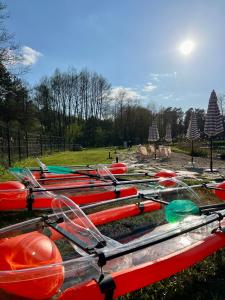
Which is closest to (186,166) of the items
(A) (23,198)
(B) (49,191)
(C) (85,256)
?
(B) (49,191)

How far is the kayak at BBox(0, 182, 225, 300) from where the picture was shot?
2.07m

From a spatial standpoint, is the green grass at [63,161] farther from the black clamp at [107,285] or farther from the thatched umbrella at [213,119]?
the black clamp at [107,285]

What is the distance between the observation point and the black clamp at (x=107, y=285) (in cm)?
213

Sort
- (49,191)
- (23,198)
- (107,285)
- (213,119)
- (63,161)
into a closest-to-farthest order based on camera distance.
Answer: (107,285) < (23,198) < (49,191) < (213,119) < (63,161)

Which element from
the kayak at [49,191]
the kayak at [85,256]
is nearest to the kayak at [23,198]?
the kayak at [49,191]

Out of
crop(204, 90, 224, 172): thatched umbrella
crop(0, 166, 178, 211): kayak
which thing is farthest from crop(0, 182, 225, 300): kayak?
crop(204, 90, 224, 172): thatched umbrella

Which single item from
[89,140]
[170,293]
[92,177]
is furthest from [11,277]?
[89,140]

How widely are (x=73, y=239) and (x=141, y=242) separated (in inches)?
23.0

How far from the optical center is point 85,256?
2.27 m

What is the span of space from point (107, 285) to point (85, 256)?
262mm

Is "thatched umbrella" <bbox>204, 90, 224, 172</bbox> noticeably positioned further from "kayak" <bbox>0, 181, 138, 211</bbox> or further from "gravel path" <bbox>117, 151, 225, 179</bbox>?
"kayak" <bbox>0, 181, 138, 211</bbox>

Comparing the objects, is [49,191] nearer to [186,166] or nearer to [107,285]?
[107,285]

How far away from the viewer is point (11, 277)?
198 cm

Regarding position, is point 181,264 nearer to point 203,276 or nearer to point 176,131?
point 203,276
